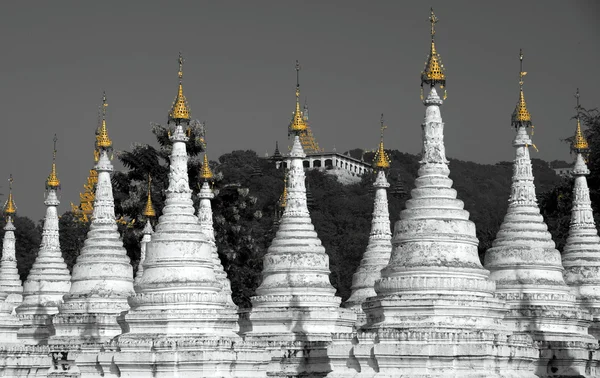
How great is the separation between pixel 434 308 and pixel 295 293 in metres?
9.75

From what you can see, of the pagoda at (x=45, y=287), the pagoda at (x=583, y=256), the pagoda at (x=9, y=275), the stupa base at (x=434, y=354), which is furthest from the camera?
the pagoda at (x=9, y=275)

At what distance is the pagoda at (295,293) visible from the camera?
140ft

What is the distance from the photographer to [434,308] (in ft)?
112

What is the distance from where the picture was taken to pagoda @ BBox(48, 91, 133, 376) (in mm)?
46156

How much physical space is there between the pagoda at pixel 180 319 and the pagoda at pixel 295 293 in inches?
158

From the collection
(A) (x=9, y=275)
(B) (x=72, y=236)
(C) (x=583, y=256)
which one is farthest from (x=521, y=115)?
(B) (x=72, y=236)

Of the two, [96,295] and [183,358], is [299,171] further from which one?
[183,358]

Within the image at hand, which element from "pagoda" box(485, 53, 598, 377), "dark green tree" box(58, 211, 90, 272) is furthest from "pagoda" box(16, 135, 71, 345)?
"dark green tree" box(58, 211, 90, 272)

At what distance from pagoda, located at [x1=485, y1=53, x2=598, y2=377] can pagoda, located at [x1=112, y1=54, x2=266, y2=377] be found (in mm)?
8260

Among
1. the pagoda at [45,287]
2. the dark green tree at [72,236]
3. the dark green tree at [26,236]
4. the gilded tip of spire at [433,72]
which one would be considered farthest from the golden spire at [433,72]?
the dark green tree at [26,236]

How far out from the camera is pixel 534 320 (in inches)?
1633

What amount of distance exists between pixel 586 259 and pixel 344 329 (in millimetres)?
8605

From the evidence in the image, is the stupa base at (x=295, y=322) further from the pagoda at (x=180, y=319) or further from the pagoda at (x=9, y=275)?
the pagoda at (x=9, y=275)

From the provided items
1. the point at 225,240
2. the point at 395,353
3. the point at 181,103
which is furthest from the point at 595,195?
the point at 395,353
